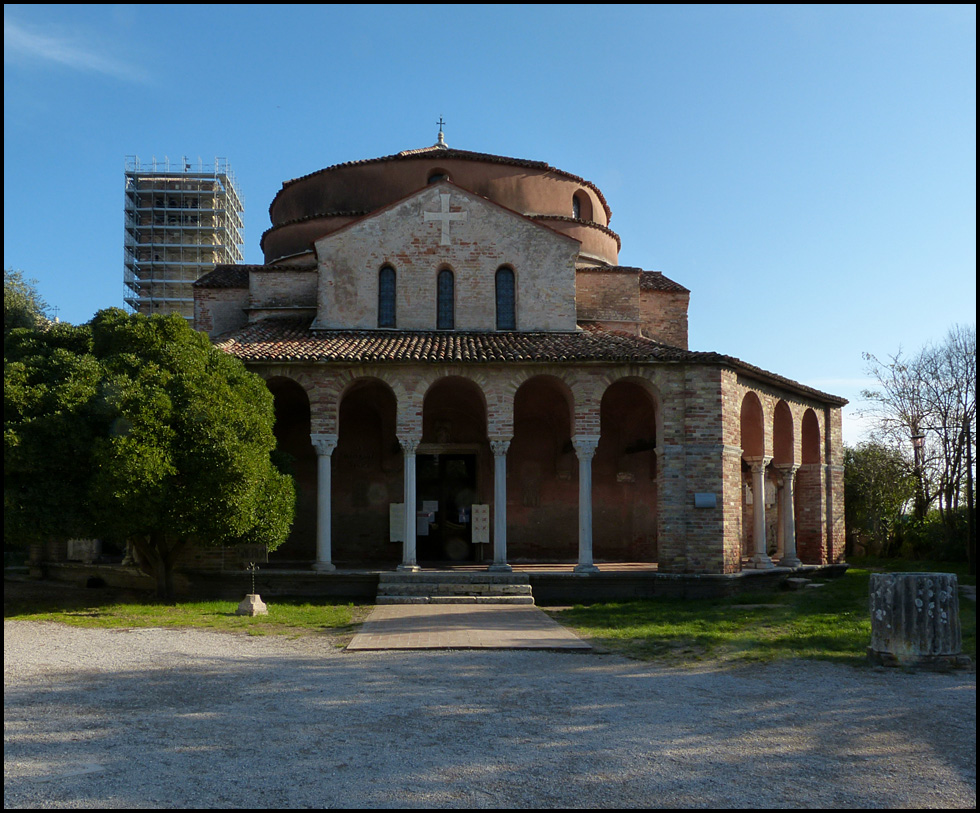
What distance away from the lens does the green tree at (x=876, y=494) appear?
94.8ft

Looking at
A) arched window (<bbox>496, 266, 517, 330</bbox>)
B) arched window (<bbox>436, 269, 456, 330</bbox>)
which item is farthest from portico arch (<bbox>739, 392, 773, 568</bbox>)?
arched window (<bbox>436, 269, 456, 330</bbox>)

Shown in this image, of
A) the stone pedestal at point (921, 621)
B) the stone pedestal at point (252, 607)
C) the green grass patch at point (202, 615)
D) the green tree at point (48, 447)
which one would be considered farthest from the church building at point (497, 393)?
the stone pedestal at point (921, 621)

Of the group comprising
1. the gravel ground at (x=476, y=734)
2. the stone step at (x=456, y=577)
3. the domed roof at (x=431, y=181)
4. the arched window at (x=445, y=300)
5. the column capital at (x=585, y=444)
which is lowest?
the stone step at (x=456, y=577)

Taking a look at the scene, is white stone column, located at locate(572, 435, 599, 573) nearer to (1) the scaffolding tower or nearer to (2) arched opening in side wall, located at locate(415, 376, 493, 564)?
(2) arched opening in side wall, located at locate(415, 376, 493, 564)

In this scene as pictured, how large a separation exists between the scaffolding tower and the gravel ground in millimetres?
55149

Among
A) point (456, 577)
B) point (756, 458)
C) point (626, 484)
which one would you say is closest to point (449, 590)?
point (456, 577)

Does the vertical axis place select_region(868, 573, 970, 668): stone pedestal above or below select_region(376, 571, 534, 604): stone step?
above

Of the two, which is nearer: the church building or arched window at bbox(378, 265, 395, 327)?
the church building

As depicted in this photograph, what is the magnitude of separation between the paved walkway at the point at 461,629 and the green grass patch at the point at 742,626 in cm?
54

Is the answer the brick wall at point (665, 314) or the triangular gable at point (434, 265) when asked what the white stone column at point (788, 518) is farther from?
the triangular gable at point (434, 265)

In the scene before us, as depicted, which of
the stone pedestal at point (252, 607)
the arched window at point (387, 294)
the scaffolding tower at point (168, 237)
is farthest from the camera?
the scaffolding tower at point (168, 237)

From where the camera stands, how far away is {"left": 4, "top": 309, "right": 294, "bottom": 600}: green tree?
533 inches

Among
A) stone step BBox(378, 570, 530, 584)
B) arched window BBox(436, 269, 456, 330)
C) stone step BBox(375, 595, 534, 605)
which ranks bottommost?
stone step BBox(375, 595, 534, 605)

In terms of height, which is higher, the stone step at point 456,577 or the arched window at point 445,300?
the arched window at point 445,300
